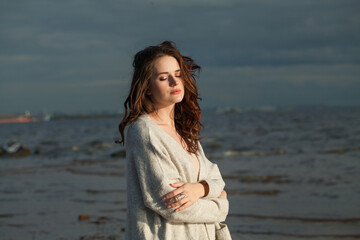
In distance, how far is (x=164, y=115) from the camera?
2805 mm

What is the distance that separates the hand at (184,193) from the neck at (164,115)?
47 centimetres

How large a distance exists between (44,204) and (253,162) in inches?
325

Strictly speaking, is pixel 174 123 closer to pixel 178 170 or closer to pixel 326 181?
pixel 178 170

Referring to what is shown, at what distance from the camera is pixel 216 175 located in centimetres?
288

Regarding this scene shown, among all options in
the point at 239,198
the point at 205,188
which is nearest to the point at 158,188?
the point at 205,188

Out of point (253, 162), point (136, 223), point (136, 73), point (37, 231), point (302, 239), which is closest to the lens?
point (136, 223)

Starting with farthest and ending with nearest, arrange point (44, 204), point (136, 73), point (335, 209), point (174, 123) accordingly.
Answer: point (44, 204), point (335, 209), point (174, 123), point (136, 73)

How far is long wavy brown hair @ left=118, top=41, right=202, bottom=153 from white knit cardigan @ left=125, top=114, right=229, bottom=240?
4.4 inches

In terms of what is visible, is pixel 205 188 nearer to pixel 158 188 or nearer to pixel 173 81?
pixel 158 188

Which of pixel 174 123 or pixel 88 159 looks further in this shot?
pixel 88 159

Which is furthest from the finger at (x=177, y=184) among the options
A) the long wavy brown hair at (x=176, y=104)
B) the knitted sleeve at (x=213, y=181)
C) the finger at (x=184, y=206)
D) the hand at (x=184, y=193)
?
the long wavy brown hair at (x=176, y=104)

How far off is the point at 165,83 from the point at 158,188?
0.66 m

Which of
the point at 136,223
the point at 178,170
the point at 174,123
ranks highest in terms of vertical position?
the point at 174,123

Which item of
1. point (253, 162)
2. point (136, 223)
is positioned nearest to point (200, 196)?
point (136, 223)
